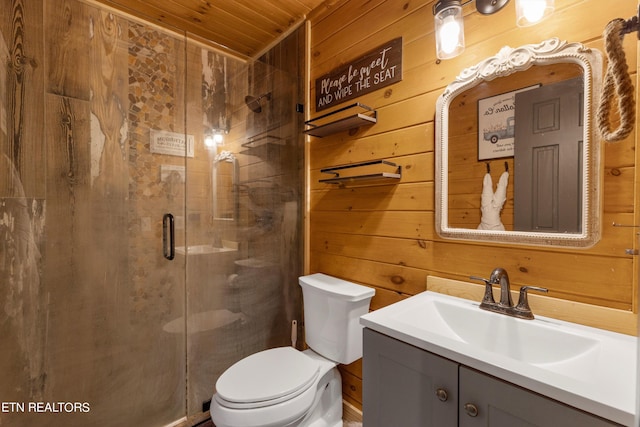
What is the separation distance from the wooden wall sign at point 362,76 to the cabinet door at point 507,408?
1.31 meters

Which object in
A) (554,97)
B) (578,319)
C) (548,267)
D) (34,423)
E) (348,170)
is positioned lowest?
(34,423)

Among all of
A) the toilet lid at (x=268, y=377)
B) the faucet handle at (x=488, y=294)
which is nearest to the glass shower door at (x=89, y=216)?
the toilet lid at (x=268, y=377)

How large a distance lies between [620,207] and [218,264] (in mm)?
1791

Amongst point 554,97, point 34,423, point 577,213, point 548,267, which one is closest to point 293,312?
point 34,423

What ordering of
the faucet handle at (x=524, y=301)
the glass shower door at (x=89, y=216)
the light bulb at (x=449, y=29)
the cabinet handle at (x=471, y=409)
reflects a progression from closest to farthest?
the cabinet handle at (x=471, y=409)
the faucet handle at (x=524, y=301)
the light bulb at (x=449, y=29)
the glass shower door at (x=89, y=216)

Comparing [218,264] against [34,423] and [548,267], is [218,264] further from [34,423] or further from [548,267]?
[548,267]

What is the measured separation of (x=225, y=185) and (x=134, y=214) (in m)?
0.50

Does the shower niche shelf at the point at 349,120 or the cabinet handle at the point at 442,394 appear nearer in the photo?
the cabinet handle at the point at 442,394

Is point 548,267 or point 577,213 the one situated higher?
point 577,213

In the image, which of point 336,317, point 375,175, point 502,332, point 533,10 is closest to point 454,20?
point 533,10

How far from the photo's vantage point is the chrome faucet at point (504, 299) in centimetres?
97

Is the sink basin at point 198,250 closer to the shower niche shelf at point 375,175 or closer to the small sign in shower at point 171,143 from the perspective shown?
the small sign in shower at point 171,143

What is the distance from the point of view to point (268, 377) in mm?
1276

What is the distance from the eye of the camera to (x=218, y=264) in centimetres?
173
